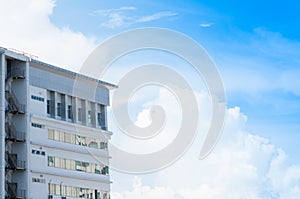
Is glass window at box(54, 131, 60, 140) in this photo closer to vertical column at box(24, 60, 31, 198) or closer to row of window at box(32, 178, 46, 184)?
vertical column at box(24, 60, 31, 198)

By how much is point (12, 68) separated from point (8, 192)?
13.0m

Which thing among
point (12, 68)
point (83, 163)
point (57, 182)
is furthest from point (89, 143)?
point (12, 68)

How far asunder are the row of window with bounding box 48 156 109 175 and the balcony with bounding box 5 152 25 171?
427 cm

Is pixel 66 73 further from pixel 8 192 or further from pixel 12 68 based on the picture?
pixel 8 192

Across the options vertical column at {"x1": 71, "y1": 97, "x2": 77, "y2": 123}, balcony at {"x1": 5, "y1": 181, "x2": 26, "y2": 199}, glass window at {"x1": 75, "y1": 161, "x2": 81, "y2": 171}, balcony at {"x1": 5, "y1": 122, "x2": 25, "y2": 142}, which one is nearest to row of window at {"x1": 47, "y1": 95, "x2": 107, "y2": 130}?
vertical column at {"x1": 71, "y1": 97, "x2": 77, "y2": 123}

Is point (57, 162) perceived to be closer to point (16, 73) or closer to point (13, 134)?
point (13, 134)

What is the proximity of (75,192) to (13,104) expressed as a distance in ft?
43.9

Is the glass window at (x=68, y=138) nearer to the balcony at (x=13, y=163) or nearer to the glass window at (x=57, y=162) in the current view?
the glass window at (x=57, y=162)

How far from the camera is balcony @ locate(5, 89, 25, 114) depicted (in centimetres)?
7312

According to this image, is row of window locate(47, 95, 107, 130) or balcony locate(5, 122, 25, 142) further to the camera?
row of window locate(47, 95, 107, 130)

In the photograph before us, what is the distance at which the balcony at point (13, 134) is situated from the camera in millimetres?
72688

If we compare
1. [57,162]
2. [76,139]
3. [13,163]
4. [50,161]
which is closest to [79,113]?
[76,139]

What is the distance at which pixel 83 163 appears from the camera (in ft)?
270

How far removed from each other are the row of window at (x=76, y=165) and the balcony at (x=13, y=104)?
6514mm
